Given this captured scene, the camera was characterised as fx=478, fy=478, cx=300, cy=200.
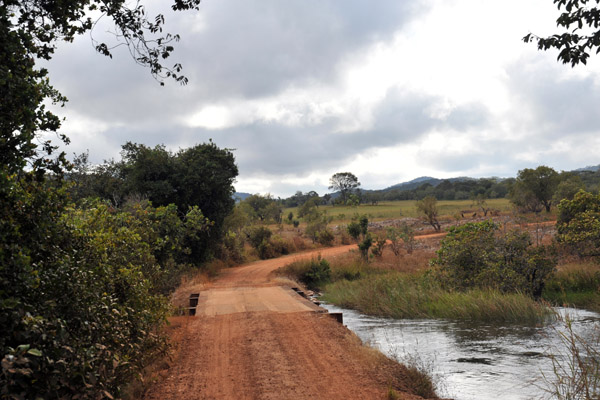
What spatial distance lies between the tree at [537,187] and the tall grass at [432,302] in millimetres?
41477

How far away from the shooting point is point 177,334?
1102 cm

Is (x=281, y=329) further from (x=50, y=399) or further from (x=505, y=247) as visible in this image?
(x=505, y=247)

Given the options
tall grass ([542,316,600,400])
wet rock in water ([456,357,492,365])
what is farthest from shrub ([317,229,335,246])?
tall grass ([542,316,600,400])

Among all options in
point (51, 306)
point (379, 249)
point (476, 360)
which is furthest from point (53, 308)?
point (379, 249)

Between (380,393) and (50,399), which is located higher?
(50,399)

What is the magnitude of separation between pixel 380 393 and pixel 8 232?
5420mm

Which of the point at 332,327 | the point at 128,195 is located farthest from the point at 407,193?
the point at 332,327

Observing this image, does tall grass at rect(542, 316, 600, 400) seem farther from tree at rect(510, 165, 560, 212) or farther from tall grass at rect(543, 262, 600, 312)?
tree at rect(510, 165, 560, 212)

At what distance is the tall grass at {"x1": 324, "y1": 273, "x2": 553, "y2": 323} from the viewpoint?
51.2 ft

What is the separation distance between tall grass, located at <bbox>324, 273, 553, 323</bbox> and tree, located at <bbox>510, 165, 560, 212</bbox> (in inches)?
1633

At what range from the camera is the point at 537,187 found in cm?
5744

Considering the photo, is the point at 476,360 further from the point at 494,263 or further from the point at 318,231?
the point at 318,231

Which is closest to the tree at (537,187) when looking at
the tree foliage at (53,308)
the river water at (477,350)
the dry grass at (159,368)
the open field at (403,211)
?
the open field at (403,211)

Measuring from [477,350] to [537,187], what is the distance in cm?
5131
